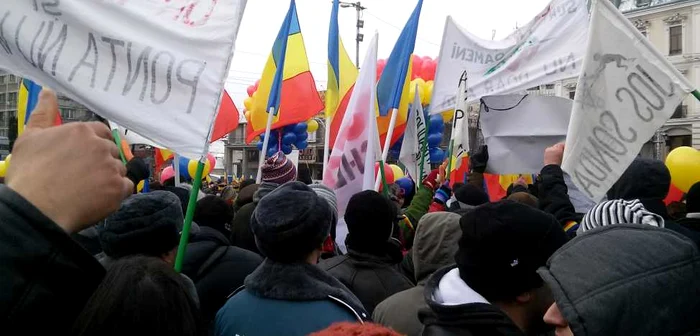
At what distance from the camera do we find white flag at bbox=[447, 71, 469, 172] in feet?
18.8

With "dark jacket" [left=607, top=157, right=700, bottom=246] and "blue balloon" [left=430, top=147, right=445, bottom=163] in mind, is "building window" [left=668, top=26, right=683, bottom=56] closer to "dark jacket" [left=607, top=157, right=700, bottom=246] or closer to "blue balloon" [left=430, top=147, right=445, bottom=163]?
"blue balloon" [left=430, top=147, right=445, bottom=163]

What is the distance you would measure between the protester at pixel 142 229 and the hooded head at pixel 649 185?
2.43 m

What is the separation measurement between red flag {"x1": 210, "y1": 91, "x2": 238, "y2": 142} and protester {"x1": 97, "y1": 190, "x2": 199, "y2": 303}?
608 centimetres

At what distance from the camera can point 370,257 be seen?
9.92 feet

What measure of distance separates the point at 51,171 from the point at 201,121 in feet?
4.64

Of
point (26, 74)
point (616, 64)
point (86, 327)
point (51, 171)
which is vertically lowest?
point (86, 327)

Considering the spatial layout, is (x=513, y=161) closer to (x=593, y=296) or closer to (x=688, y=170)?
(x=688, y=170)

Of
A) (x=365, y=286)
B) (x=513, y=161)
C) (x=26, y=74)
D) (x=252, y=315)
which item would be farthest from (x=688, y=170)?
(x=26, y=74)

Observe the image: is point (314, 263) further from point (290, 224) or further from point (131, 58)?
point (131, 58)

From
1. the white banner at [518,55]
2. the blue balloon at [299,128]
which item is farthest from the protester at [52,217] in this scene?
the blue balloon at [299,128]

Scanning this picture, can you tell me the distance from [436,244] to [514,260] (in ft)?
2.55

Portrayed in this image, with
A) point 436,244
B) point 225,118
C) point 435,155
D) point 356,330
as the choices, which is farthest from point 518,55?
point 435,155

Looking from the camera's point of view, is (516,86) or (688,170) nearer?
(688,170)

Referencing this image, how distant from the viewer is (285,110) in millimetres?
8109
